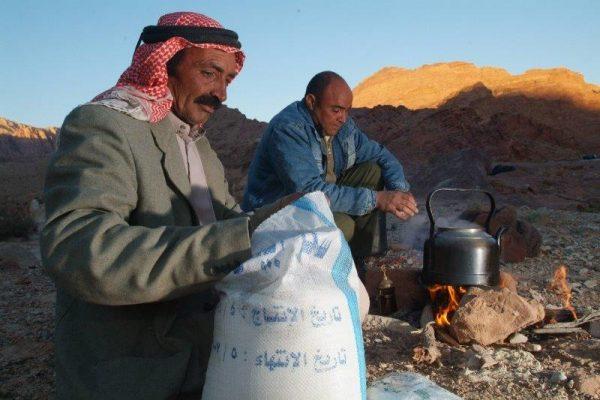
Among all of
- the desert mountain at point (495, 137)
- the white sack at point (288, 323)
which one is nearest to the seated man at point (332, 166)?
the white sack at point (288, 323)

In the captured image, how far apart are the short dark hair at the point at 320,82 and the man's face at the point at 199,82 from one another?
74.2 inches

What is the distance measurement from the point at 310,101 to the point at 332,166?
0.52 m

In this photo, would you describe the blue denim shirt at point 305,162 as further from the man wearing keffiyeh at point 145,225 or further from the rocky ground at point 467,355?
the man wearing keffiyeh at point 145,225

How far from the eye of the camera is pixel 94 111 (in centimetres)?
183

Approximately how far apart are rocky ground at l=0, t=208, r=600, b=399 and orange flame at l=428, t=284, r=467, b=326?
16cm

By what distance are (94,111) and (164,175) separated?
1.06 feet

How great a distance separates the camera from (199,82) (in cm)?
227

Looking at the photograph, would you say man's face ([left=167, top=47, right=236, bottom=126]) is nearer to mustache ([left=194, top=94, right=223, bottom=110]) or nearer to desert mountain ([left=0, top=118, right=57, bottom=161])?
mustache ([left=194, top=94, right=223, bottom=110])

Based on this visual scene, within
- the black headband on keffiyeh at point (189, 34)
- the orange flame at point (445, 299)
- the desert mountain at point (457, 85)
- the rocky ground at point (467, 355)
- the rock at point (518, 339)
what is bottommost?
the rocky ground at point (467, 355)

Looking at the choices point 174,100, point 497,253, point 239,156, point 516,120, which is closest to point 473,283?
point 497,253

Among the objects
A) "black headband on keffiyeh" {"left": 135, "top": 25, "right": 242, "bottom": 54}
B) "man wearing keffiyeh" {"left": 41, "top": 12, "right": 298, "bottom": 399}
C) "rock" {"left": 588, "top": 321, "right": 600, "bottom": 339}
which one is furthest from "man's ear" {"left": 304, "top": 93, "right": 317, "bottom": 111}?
"rock" {"left": 588, "top": 321, "right": 600, "bottom": 339}

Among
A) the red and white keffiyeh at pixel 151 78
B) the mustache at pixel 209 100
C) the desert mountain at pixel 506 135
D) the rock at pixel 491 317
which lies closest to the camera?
the red and white keffiyeh at pixel 151 78

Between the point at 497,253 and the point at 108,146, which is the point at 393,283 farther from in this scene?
the point at 108,146

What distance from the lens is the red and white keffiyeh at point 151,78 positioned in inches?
78.4
